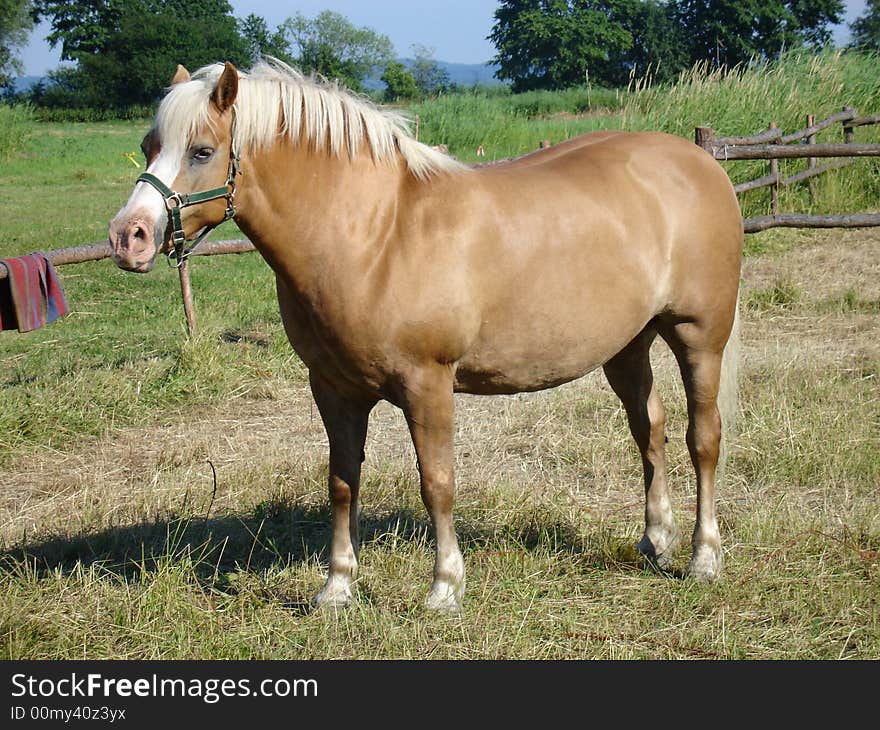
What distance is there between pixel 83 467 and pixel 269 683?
256 centimetres

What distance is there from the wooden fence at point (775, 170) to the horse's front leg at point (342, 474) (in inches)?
38.1

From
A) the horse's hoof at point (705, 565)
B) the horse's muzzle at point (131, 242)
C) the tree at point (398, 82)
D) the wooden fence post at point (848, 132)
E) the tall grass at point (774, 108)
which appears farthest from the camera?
the tree at point (398, 82)

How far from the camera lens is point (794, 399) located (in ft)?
17.2

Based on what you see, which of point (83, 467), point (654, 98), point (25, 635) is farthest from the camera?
point (654, 98)

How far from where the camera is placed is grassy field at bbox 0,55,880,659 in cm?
300

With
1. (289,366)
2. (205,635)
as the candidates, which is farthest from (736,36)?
(205,635)

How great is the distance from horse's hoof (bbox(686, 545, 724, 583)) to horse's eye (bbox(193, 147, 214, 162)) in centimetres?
245

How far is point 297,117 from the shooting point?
280 centimetres

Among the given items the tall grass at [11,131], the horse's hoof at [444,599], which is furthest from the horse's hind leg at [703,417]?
the tall grass at [11,131]

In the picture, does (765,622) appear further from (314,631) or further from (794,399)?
(794,399)

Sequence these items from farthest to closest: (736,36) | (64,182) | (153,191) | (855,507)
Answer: (736,36) → (64,182) → (855,507) → (153,191)

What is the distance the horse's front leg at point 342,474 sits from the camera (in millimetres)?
3209

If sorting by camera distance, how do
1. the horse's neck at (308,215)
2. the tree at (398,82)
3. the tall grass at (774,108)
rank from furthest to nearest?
the tree at (398,82)
the tall grass at (774,108)
the horse's neck at (308,215)

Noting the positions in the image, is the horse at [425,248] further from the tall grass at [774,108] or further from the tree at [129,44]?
the tree at [129,44]
